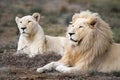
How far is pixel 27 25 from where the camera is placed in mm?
12812

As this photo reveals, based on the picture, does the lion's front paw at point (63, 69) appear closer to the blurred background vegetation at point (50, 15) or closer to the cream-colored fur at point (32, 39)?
the cream-colored fur at point (32, 39)

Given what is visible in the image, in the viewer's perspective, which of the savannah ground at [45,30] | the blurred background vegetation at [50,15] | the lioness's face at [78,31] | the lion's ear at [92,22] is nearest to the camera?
the savannah ground at [45,30]

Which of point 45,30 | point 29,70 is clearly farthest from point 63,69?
point 45,30

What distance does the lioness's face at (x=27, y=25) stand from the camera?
12703 mm

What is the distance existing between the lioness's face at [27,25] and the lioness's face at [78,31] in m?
2.33

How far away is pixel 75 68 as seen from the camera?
34.6 ft

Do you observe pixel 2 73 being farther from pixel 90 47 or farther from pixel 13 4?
pixel 13 4

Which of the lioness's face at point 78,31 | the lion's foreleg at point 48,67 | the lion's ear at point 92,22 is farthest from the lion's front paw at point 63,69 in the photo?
the lion's ear at point 92,22

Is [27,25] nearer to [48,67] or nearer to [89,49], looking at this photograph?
[48,67]

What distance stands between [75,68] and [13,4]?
1831 centimetres

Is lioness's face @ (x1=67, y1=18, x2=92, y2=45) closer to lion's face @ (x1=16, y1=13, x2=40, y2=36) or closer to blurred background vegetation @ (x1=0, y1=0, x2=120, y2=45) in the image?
lion's face @ (x1=16, y1=13, x2=40, y2=36)

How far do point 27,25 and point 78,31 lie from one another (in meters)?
2.59

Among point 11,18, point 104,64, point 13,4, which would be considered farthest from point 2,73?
point 13,4

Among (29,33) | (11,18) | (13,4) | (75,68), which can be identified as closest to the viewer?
(75,68)
